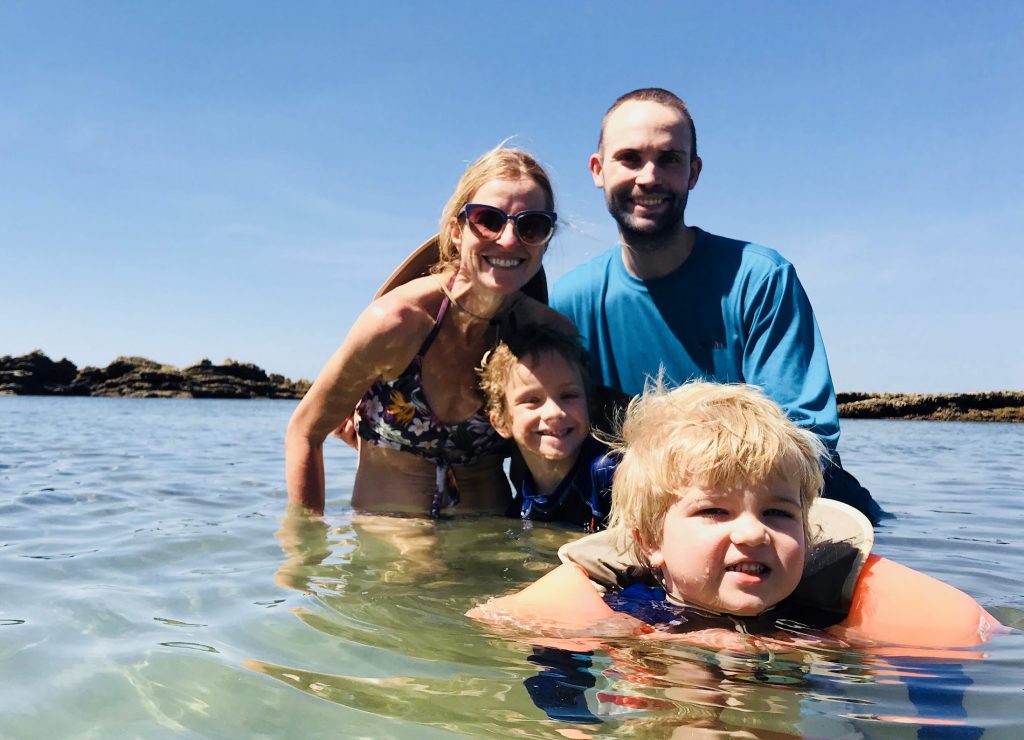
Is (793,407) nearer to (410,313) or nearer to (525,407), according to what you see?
(525,407)

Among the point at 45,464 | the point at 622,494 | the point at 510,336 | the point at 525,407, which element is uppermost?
the point at 510,336

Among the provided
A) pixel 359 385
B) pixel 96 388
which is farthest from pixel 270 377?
pixel 359 385

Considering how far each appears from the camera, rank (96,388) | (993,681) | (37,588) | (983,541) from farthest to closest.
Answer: (96,388), (983,541), (37,588), (993,681)

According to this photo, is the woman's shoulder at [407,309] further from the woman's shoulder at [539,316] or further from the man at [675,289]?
the man at [675,289]

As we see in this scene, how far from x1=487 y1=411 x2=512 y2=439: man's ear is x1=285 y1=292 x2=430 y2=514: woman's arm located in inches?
21.3

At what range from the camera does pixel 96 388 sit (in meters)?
49.7

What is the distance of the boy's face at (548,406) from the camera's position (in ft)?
13.2

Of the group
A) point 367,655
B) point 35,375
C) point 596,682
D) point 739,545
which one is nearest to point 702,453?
point 739,545

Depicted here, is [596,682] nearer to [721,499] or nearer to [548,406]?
[721,499]

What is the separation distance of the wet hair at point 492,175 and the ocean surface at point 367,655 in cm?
165

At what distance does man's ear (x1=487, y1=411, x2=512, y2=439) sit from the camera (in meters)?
4.26

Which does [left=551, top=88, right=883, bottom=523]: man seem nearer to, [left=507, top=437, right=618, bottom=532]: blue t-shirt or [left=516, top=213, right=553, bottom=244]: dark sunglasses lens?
[left=507, top=437, right=618, bottom=532]: blue t-shirt

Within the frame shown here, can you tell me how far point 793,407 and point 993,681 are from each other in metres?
2.16

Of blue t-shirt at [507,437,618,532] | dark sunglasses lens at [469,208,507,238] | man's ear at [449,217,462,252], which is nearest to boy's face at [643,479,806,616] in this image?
blue t-shirt at [507,437,618,532]
